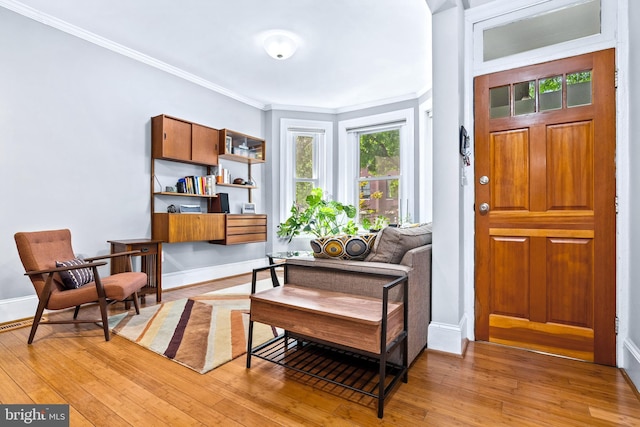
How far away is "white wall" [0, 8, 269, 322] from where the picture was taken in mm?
2887

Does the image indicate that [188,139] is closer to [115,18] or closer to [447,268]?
[115,18]

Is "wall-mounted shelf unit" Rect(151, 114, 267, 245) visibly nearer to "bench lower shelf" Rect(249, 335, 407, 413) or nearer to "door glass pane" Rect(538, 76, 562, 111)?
"bench lower shelf" Rect(249, 335, 407, 413)

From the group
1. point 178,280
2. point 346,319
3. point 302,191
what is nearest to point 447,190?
point 346,319

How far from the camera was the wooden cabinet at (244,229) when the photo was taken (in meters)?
4.52

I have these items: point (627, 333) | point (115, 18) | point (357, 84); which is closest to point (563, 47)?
point (627, 333)

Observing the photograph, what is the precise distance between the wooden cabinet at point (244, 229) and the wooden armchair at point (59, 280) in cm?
171

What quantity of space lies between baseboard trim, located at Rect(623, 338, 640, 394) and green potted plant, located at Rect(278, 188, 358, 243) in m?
3.50

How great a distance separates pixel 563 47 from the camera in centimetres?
220

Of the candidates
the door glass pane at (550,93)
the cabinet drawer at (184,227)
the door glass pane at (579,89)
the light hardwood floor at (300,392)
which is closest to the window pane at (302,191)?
the cabinet drawer at (184,227)

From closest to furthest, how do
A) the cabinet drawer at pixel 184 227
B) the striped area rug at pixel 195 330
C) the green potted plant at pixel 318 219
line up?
the striped area rug at pixel 195 330
the cabinet drawer at pixel 184 227
the green potted plant at pixel 318 219

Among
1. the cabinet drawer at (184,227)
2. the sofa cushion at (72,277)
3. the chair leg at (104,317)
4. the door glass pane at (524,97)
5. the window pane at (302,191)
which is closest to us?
the door glass pane at (524,97)

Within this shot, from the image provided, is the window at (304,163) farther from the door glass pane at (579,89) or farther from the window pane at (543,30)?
the door glass pane at (579,89)

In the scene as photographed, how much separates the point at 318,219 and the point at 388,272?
11.0 feet

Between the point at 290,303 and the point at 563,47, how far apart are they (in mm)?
2472
